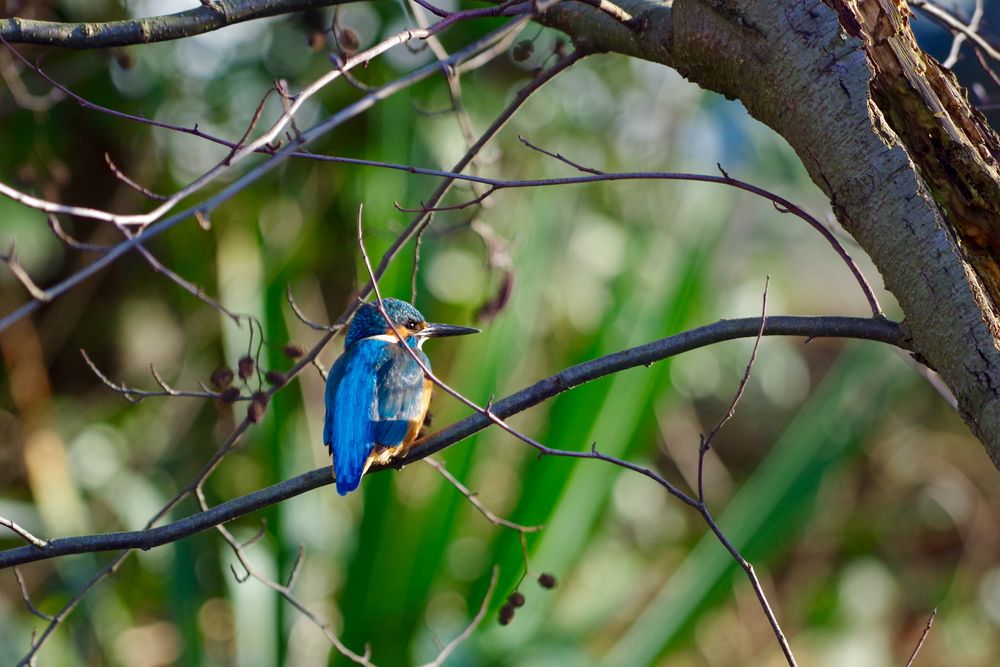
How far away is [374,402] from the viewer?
2295mm

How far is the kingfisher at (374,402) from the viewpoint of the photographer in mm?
2191

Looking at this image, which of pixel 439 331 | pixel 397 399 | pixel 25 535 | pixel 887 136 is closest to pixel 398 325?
pixel 439 331

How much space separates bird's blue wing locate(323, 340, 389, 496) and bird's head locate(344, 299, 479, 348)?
94 millimetres

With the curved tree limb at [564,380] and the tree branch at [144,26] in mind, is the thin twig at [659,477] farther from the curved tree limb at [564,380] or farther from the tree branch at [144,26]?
the tree branch at [144,26]

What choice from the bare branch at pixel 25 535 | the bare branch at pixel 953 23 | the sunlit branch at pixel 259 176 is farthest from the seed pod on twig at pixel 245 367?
the bare branch at pixel 953 23

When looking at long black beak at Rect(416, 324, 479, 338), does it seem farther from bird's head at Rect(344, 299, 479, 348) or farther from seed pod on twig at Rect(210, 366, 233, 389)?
seed pod on twig at Rect(210, 366, 233, 389)

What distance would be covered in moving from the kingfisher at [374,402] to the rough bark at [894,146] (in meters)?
0.87

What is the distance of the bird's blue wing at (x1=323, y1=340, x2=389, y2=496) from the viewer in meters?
2.12

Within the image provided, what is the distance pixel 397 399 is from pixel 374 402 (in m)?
0.06

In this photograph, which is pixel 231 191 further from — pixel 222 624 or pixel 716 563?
pixel 222 624

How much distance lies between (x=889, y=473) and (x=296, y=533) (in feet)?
11.5

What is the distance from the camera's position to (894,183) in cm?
151

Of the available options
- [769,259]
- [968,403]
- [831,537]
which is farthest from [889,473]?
[968,403]

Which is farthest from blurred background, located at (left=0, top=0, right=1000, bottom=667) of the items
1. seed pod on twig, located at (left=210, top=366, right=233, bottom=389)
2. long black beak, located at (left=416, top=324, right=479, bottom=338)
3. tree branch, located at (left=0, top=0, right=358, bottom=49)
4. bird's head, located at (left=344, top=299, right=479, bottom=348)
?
seed pod on twig, located at (left=210, top=366, right=233, bottom=389)
